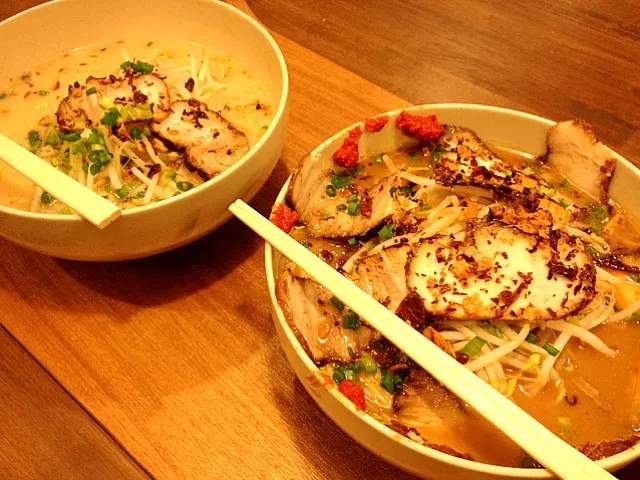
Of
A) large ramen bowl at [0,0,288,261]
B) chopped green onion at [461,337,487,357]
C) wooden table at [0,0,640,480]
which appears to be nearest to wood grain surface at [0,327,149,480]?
wooden table at [0,0,640,480]

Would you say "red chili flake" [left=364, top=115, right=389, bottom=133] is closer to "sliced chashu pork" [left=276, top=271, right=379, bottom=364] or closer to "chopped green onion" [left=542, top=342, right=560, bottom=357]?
"sliced chashu pork" [left=276, top=271, right=379, bottom=364]

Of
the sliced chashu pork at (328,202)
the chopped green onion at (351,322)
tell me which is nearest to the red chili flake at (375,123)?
the sliced chashu pork at (328,202)

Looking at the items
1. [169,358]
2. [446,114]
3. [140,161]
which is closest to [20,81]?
[140,161]

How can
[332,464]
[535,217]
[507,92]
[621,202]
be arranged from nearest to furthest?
[332,464] < [535,217] < [621,202] < [507,92]

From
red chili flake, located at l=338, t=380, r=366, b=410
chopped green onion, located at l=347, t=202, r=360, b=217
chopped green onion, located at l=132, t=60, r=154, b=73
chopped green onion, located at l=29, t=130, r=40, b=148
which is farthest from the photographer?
chopped green onion, located at l=132, t=60, r=154, b=73

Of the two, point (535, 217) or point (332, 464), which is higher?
point (535, 217)

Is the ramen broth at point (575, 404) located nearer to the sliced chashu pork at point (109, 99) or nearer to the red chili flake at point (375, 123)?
the red chili flake at point (375, 123)

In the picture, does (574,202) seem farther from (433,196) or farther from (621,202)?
(433,196)
